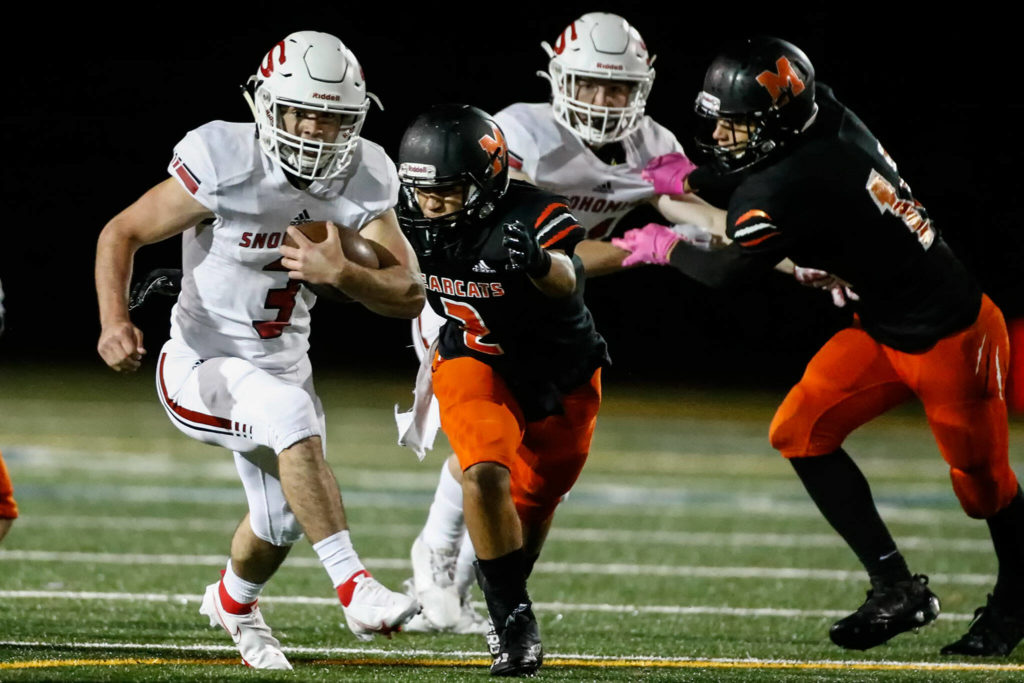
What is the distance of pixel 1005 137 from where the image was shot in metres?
13.6

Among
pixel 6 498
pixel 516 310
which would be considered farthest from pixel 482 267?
pixel 6 498

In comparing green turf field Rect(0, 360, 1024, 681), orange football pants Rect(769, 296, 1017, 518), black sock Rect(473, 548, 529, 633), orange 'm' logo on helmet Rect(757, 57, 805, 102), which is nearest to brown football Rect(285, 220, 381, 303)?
black sock Rect(473, 548, 529, 633)

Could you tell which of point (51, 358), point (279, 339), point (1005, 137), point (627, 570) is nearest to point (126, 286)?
point (279, 339)

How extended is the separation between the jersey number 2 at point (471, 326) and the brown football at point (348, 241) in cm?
23

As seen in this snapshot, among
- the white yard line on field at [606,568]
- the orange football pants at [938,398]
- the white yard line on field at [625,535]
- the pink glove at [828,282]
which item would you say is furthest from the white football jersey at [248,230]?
the white yard line on field at [625,535]

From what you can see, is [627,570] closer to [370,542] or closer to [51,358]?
[370,542]

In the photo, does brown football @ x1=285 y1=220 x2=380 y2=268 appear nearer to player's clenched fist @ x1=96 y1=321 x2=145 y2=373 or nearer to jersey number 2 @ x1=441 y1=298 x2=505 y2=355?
jersey number 2 @ x1=441 y1=298 x2=505 y2=355

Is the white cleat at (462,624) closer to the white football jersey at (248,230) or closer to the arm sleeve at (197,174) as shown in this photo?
the white football jersey at (248,230)

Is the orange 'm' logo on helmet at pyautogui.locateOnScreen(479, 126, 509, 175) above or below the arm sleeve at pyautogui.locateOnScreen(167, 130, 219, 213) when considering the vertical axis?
above

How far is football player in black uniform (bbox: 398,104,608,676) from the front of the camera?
3.81 m

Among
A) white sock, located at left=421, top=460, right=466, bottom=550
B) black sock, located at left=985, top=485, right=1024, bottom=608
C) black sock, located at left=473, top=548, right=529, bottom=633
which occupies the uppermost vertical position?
black sock, located at left=473, top=548, right=529, bottom=633

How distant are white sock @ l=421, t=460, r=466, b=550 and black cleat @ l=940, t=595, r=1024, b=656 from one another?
154 cm

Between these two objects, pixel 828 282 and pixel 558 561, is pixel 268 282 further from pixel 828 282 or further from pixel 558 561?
pixel 558 561

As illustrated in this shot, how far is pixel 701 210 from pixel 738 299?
10129mm
